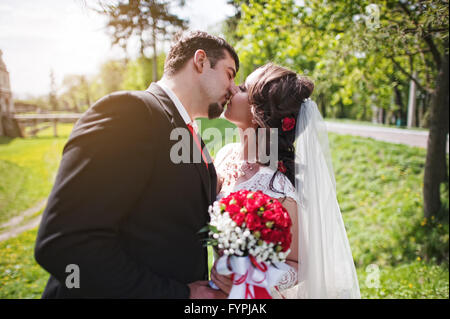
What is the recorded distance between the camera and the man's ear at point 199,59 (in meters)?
2.12

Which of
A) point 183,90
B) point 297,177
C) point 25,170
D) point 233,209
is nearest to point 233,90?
point 183,90

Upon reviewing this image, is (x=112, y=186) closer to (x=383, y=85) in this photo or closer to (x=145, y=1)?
(x=145, y=1)

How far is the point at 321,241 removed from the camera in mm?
2195

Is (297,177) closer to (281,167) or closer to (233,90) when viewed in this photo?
(281,167)

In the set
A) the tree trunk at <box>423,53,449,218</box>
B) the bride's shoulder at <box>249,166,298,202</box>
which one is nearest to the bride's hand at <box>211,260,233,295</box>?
the bride's shoulder at <box>249,166,298,202</box>

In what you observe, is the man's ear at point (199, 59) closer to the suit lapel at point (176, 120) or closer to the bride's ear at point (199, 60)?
the bride's ear at point (199, 60)

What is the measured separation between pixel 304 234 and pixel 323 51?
501 centimetres

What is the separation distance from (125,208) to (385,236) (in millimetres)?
6330

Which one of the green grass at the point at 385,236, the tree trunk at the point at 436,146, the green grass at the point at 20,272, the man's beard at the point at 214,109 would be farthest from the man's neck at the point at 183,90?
the tree trunk at the point at 436,146

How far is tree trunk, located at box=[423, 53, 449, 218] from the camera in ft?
18.2

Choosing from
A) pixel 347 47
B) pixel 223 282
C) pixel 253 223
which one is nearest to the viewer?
pixel 253 223

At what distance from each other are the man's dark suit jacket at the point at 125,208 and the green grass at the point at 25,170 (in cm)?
900

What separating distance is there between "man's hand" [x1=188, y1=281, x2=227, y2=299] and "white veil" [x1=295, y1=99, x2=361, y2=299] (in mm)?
754

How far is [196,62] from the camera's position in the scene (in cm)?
213
